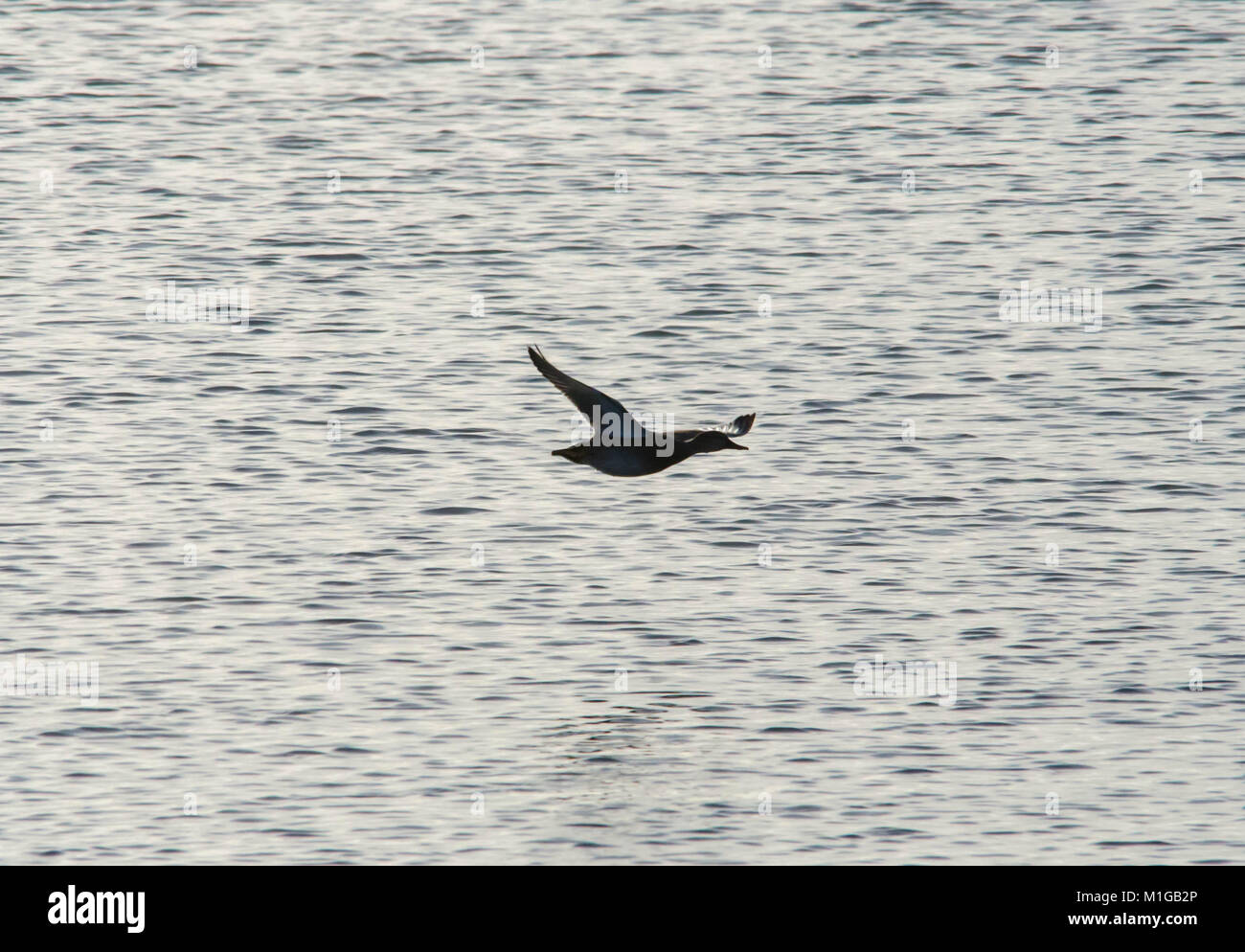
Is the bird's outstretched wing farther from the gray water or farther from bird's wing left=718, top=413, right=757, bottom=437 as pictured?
the gray water

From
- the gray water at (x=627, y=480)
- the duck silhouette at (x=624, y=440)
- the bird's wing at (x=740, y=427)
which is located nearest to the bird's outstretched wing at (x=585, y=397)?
the duck silhouette at (x=624, y=440)

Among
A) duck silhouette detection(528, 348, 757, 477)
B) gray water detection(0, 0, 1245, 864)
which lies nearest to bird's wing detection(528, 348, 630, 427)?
duck silhouette detection(528, 348, 757, 477)

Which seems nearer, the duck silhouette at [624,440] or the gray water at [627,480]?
the gray water at [627,480]

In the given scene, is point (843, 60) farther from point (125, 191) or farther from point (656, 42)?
point (125, 191)

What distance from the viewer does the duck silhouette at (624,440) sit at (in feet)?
66.0

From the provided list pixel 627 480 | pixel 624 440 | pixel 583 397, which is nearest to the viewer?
pixel 583 397

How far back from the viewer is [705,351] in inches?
1235

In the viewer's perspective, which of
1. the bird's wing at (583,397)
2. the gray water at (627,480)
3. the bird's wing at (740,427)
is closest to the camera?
the gray water at (627,480)

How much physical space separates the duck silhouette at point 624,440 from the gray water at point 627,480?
7.73ft

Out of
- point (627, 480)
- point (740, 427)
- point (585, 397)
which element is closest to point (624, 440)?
point (585, 397)

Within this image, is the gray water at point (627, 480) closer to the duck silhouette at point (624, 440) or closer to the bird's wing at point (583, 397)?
the duck silhouette at point (624, 440)

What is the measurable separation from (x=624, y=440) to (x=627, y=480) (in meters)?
8.51

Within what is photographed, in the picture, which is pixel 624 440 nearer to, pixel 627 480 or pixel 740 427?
pixel 740 427

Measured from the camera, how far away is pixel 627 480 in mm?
29000
